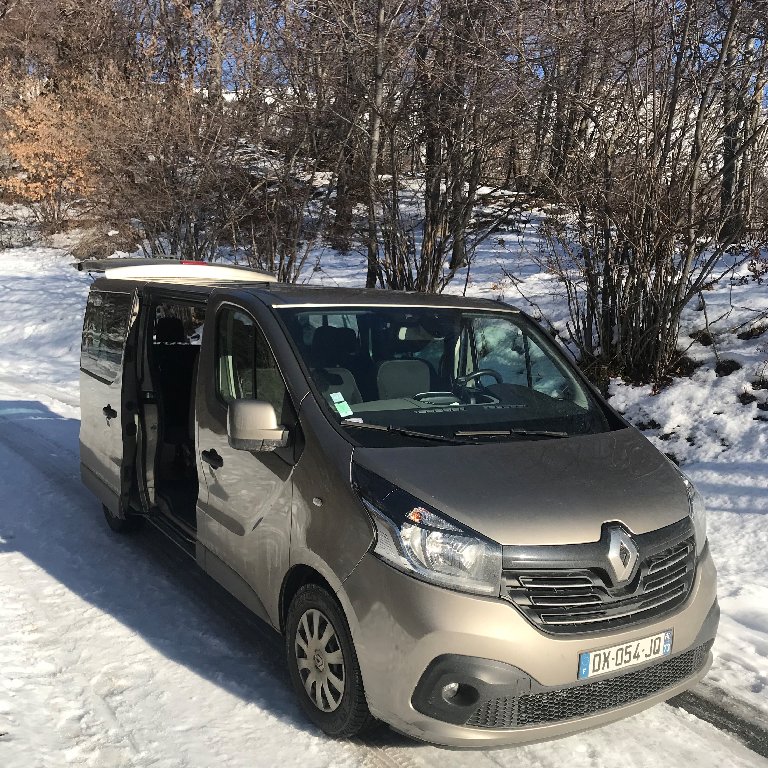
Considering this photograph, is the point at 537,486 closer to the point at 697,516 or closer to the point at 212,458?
the point at 697,516

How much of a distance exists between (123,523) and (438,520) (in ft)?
11.2

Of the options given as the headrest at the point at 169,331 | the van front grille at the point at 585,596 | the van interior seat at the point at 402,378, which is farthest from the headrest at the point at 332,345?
the headrest at the point at 169,331

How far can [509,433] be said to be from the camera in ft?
11.7

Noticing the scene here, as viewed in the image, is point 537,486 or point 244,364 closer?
point 537,486

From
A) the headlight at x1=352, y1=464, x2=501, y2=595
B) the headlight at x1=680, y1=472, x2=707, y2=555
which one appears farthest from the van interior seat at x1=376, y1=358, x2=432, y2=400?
the headlight at x1=680, y1=472, x2=707, y2=555

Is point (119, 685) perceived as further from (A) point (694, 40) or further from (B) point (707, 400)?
(A) point (694, 40)

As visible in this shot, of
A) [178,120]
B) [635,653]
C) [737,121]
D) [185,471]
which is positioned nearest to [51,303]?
[178,120]

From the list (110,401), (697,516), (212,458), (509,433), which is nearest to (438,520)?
(509,433)

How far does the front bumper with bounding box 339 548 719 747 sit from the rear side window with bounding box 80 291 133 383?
308 centimetres

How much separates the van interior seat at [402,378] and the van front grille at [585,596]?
1.18m

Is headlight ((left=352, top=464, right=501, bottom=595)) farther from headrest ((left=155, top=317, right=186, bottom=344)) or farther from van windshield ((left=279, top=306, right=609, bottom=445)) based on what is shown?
headrest ((left=155, top=317, right=186, bottom=344))

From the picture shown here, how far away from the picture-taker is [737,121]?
24.5ft

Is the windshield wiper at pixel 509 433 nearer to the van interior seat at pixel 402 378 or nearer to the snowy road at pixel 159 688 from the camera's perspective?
the van interior seat at pixel 402 378

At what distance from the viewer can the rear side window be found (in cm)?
531
